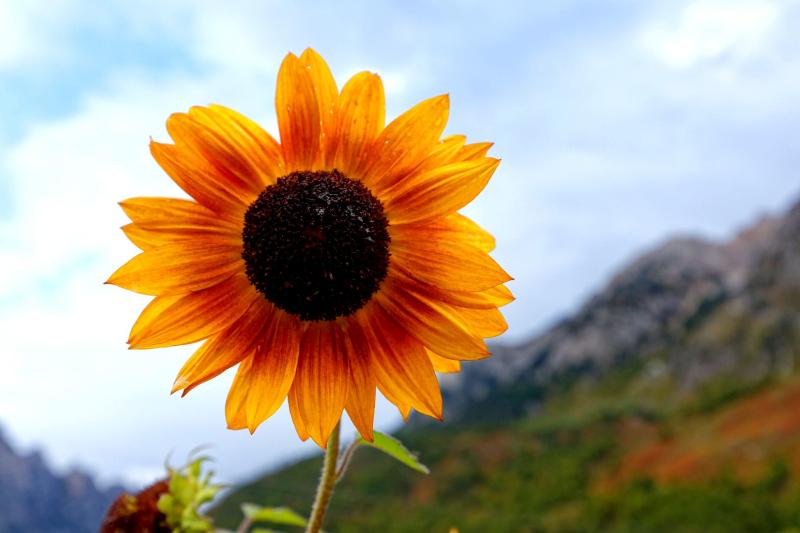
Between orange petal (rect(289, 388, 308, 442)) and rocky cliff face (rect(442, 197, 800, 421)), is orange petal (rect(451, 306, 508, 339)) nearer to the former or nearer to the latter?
orange petal (rect(289, 388, 308, 442))

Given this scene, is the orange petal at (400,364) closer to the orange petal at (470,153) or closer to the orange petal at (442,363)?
the orange petal at (442,363)

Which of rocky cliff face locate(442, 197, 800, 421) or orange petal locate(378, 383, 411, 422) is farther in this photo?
rocky cliff face locate(442, 197, 800, 421)

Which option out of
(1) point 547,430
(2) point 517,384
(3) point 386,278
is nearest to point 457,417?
(2) point 517,384

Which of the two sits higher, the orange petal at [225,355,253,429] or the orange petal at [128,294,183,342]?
the orange petal at [128,294,183,342]

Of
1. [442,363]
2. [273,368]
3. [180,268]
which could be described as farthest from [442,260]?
[180,268]

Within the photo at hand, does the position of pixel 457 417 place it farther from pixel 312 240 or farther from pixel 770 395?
pixel 312 240

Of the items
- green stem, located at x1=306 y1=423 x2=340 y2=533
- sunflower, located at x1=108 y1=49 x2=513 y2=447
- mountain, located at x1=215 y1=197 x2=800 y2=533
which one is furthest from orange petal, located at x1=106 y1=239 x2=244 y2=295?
mountain, located at x1=215 y1=197 x2=800 y2=533

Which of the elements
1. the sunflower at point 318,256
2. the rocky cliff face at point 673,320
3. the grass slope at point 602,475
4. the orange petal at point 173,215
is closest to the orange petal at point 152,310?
the sunflower at point 318,256

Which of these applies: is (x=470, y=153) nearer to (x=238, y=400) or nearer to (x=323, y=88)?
(x=323, y=88)
